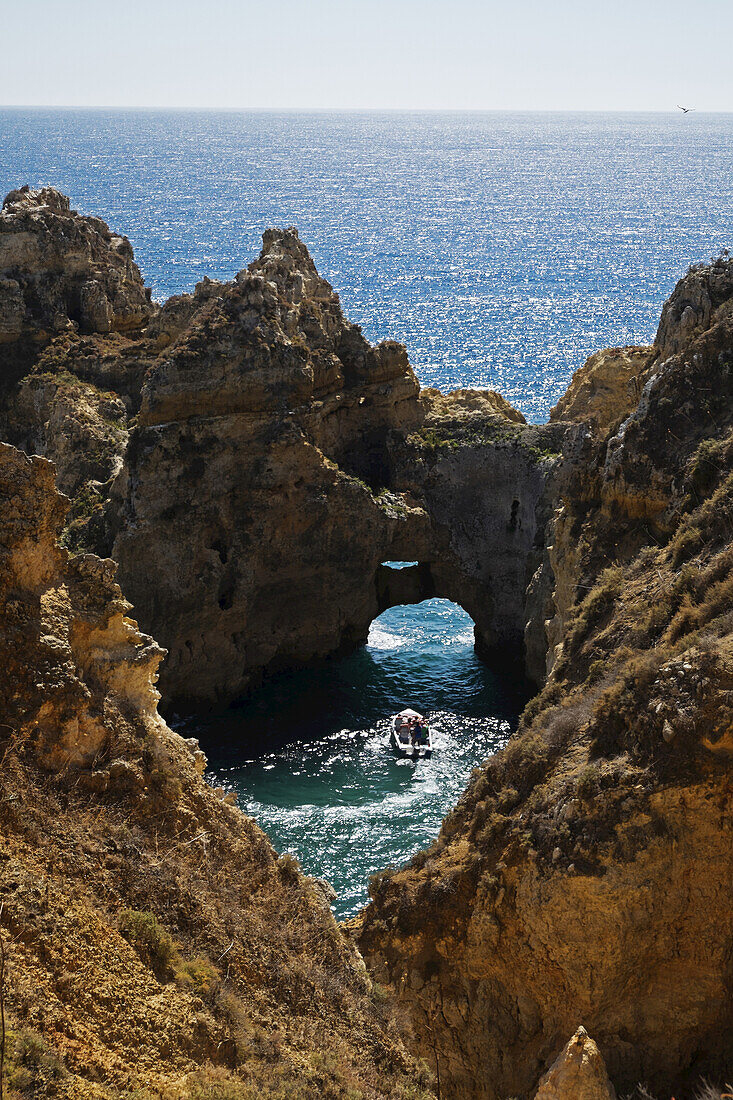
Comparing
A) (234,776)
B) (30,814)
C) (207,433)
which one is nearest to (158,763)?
(30,814)

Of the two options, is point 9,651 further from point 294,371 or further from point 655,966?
point 294,371

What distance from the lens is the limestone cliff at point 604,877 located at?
45.5 feet

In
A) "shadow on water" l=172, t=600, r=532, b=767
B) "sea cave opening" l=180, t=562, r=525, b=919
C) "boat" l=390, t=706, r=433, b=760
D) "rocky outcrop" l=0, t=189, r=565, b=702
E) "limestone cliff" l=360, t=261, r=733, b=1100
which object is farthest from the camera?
"shadow on water" l=172, t=600, r=532, b=767

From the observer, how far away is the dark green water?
94.9ft

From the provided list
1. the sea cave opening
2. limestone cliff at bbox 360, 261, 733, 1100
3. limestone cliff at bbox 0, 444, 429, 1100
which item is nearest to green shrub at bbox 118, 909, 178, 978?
limestone cliff at bbox 0, 444, 429, 1100

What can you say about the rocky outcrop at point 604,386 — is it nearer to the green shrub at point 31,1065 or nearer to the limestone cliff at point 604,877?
the limestone cliff at point 604,877

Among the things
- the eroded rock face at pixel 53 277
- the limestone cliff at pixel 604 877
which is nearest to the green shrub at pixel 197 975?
the limestone cliff at pixel 604 877

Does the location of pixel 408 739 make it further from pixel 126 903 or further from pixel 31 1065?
pixel 31 1065

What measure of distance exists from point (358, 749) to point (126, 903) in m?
23.4

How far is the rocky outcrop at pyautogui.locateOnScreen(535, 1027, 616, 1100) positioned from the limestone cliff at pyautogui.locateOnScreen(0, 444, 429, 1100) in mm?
1782

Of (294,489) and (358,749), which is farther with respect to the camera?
(294,489)

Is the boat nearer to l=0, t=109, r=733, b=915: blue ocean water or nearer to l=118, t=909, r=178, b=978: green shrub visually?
l=0, t=109, r=733, b=915: blue ocean water

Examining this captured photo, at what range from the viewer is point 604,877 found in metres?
14.0

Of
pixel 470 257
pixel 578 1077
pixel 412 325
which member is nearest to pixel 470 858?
pixel 578 1077
